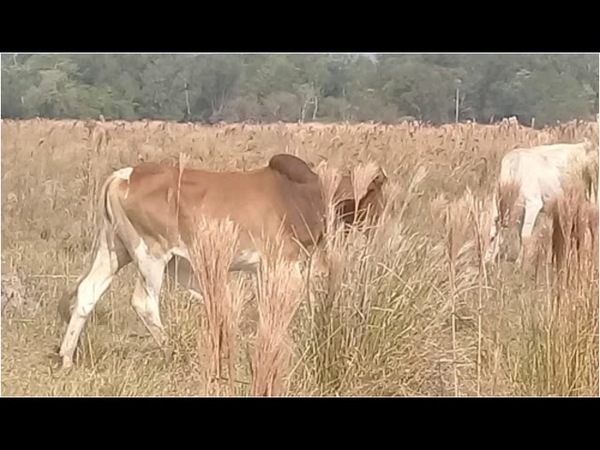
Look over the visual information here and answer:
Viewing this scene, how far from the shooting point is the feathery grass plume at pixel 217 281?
98.2 inches

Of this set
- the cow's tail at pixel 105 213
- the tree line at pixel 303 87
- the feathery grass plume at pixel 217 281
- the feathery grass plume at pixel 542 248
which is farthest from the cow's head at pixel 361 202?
the cow's tail at pixel 105 213

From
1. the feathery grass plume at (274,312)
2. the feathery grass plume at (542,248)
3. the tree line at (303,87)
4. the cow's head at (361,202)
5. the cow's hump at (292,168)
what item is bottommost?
the feathery grass plume at (274,312)

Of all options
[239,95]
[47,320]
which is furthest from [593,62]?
[47,320]

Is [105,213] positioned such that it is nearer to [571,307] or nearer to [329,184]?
[329,184]

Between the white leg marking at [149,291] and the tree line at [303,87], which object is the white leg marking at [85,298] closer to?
the white leg marking at [149,291]

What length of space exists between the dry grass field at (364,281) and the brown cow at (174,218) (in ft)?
0.10

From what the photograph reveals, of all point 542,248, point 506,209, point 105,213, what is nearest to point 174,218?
point 105,213

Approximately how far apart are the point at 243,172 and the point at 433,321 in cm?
66

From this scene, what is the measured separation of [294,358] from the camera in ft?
8.29

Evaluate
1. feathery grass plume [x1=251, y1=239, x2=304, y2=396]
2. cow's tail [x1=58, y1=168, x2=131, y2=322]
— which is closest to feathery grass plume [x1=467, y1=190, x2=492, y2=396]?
feathery grass plume [x1=251, y1=239, x2=304, y2=396]

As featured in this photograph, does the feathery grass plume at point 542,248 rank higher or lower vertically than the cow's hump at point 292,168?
lower

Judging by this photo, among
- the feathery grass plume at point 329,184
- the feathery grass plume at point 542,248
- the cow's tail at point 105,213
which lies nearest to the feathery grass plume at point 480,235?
the feathery grass plume at point 542,248

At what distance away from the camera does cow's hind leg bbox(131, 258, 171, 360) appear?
2.53m
